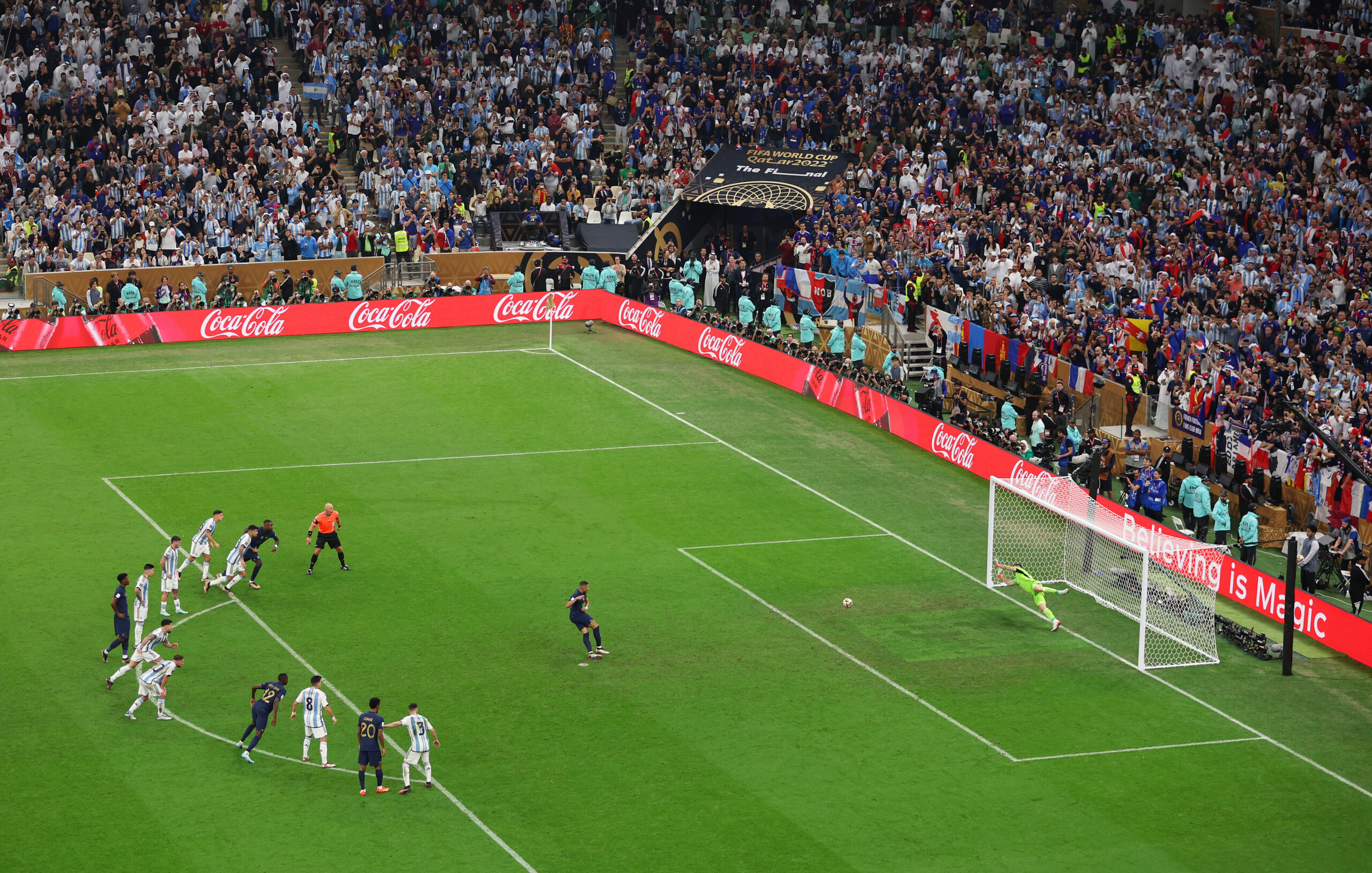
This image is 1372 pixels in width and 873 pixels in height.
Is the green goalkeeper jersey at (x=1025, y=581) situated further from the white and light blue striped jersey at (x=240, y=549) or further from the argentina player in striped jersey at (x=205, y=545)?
the argentina player in striped jersey at (x=205, y=545)

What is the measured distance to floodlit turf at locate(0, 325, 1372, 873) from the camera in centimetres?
2369

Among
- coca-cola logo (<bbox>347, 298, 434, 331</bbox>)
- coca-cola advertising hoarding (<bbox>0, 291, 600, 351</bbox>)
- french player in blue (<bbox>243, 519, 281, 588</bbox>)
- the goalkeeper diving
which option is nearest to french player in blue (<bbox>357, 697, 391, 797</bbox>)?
french player in blue (<bbox>243, 519, 281, 588</bbox>)

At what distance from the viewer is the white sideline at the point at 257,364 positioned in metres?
48.9

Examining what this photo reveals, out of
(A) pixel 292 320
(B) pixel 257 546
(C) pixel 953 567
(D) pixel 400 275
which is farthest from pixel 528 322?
(B) pixel 257 546

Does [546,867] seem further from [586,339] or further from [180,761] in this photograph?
[586,339]

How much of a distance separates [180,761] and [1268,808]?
15.5 meters

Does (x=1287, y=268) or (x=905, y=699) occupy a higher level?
(x=1287, y=268)

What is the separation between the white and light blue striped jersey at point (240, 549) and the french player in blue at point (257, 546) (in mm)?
53

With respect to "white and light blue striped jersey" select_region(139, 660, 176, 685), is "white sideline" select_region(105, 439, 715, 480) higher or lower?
lower

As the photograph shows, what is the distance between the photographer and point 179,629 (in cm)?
3092

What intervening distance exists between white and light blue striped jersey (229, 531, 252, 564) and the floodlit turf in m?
0.73

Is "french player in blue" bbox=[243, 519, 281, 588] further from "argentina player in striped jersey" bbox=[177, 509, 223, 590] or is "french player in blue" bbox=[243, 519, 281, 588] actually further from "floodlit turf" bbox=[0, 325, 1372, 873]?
"argentina player in striped jersey" bbox=[177, 509, 223, 590]

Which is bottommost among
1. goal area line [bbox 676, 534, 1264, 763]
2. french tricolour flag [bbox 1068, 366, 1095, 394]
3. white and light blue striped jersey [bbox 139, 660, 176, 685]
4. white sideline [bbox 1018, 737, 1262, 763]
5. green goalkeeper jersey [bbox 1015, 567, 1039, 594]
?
white sideline [bbox 1018, 737, 1262, 763]

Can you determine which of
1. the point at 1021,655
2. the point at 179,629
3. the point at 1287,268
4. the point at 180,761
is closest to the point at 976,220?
the point at 1287,268
